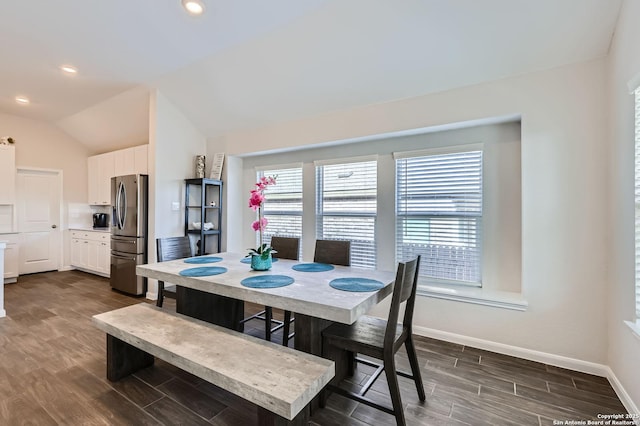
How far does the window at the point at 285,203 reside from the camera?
432 cm

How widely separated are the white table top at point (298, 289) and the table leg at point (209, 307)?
273 mm

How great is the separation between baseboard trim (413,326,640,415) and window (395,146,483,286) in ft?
1.83

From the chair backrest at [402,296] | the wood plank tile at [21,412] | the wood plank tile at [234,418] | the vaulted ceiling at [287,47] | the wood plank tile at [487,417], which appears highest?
the vaulted ceiling at [287,47]

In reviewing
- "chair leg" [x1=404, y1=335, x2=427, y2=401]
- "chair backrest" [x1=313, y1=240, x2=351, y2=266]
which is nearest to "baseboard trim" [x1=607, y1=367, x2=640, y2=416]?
"chair leg" [x1=404, y1=335, x2=427, y2=401]

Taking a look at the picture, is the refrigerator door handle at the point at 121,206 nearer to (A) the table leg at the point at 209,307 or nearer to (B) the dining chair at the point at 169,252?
(B) the dining chair at the point at 169,252

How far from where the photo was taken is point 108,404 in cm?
195

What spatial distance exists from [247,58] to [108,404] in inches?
131

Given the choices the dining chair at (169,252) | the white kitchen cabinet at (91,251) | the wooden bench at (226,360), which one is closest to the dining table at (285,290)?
the wooden bench at (226,360)

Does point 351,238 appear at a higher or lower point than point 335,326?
higher

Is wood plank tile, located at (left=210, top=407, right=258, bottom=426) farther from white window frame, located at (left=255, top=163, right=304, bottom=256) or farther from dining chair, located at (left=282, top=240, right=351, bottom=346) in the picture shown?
white window frame, located at (left=255, top=163, right=304, bottom=256)

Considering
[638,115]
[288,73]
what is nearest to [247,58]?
[288,73]

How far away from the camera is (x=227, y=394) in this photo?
2.10 metres

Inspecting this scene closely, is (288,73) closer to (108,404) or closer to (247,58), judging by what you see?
(247,58)

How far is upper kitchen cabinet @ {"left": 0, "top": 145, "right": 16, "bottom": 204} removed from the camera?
5129mm
